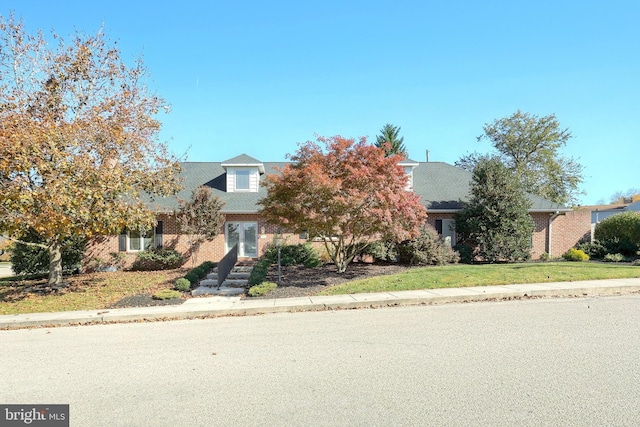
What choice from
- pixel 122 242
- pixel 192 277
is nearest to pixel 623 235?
pixel 192 277

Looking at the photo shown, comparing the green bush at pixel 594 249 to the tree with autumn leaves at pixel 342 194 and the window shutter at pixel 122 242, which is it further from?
the window shutter at pixel 122 242

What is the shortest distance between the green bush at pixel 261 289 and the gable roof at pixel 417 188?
7.23m

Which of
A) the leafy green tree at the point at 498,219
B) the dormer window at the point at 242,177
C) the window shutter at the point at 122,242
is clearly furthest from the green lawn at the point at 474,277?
the window shutter at the point at 122,242

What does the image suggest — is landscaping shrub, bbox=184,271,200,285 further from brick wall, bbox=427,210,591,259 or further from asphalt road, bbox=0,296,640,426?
brick wall, bbox=427,210,591,259

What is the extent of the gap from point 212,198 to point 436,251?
33.8 ft

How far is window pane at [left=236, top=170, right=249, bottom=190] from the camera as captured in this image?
20.2m

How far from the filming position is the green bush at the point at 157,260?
1728cm

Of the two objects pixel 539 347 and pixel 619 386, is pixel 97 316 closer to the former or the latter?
pixel 539 347

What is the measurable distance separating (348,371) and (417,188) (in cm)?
1729

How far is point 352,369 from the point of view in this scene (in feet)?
15.9

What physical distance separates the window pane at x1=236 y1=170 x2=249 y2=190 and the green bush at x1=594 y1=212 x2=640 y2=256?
60.7 feet

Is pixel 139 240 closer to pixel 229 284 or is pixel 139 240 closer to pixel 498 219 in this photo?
pixel 229 284

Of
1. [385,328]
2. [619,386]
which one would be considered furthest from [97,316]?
[619,386]

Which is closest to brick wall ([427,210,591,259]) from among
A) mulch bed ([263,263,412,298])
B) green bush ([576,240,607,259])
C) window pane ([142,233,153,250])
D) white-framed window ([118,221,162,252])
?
green bush ([576,240,607,259])
